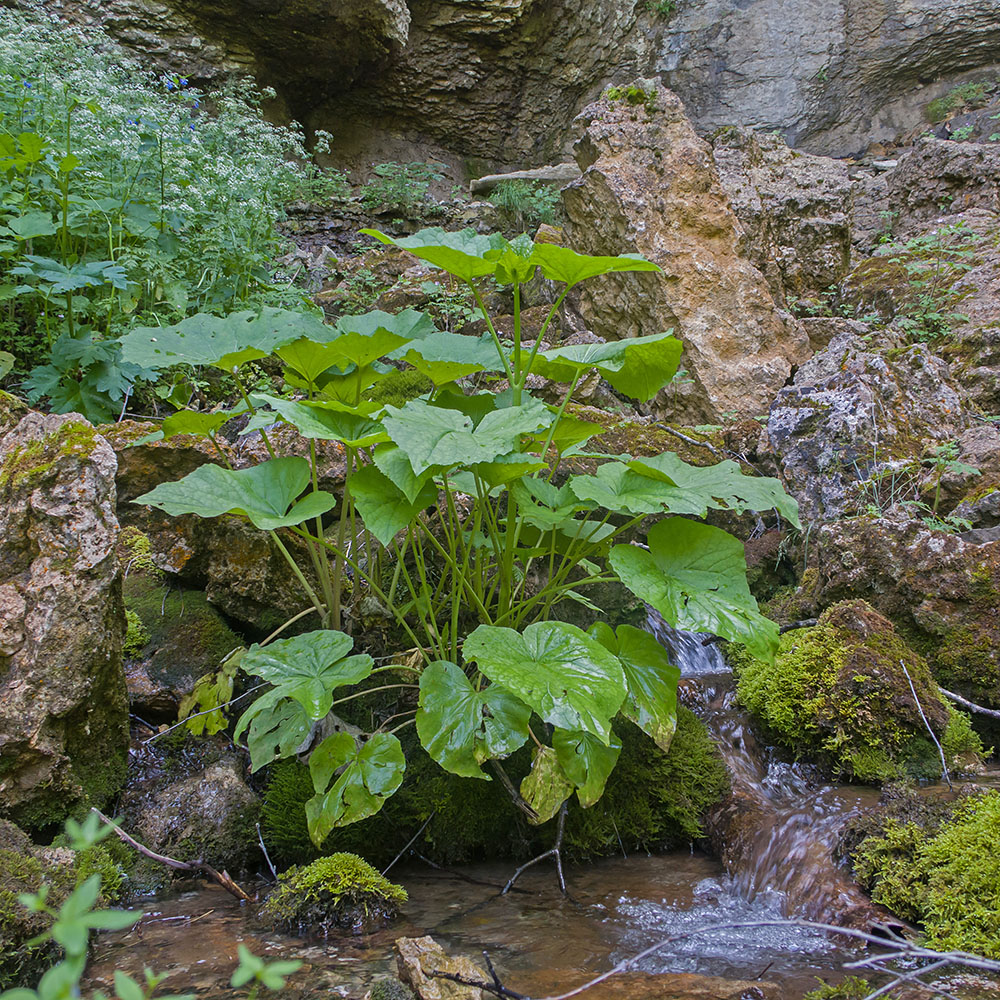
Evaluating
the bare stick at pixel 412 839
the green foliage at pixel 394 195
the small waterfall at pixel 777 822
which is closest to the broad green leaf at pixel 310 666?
the bare stick at pixel 412 839

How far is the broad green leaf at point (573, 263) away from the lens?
1.98 meters

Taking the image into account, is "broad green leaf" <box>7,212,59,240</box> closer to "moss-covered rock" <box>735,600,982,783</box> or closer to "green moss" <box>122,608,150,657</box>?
"green moss" <box>122,608,150,657</box>

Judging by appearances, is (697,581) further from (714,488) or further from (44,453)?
(44,453)

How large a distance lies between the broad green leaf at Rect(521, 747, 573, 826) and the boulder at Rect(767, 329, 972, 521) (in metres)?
2.31

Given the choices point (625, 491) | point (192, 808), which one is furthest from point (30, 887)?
point (625, 491)

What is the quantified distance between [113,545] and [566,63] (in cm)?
1232

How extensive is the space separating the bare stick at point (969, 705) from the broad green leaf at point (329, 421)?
7.44ft

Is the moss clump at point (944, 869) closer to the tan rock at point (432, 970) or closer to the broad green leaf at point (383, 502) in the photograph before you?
the tan rock at point (432, 970)

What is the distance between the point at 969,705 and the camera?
252 centimetres

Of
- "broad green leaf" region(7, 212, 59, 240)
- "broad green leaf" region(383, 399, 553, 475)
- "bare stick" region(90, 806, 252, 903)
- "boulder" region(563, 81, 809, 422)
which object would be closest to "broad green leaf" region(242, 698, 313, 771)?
"bare stick" region(90, 806, 252, 903)

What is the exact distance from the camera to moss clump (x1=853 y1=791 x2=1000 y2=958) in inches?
62.0

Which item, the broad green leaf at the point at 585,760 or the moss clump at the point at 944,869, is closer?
the moss clump at the point at 944,869

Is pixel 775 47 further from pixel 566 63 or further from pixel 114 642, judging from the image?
pixel 114 642

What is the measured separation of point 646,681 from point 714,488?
23.9 inches
